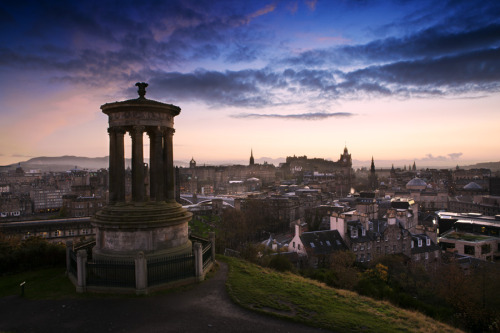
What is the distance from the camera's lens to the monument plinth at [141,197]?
1290 centimetres

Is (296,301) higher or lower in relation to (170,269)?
lower

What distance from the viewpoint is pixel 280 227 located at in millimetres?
73500

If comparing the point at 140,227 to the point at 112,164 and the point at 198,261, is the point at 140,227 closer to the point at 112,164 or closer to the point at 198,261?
the point at 198,261

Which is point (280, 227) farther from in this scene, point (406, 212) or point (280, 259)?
point (280, 259)

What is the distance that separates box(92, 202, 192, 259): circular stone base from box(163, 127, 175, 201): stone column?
5.27 feet

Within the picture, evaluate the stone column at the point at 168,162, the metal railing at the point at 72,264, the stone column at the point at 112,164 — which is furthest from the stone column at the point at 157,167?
the metal railing at the point at 72,264

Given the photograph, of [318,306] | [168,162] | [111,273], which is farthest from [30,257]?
[318,306]

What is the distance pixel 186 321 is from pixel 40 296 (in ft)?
18.3

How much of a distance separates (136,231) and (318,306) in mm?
7040

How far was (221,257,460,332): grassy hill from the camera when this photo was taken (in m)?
9.72

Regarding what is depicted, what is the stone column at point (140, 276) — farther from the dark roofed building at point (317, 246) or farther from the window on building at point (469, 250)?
the window on building at point (469, 250)

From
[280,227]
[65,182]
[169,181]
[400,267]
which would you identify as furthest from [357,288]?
[65,182]

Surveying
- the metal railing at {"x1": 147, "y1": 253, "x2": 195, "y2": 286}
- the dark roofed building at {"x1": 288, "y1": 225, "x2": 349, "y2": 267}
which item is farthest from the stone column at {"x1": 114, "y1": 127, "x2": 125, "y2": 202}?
the dark roofed building at {"x1": 288, "y1": 225, "x2": 349, "y2": 267}

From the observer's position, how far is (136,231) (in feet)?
42.2
